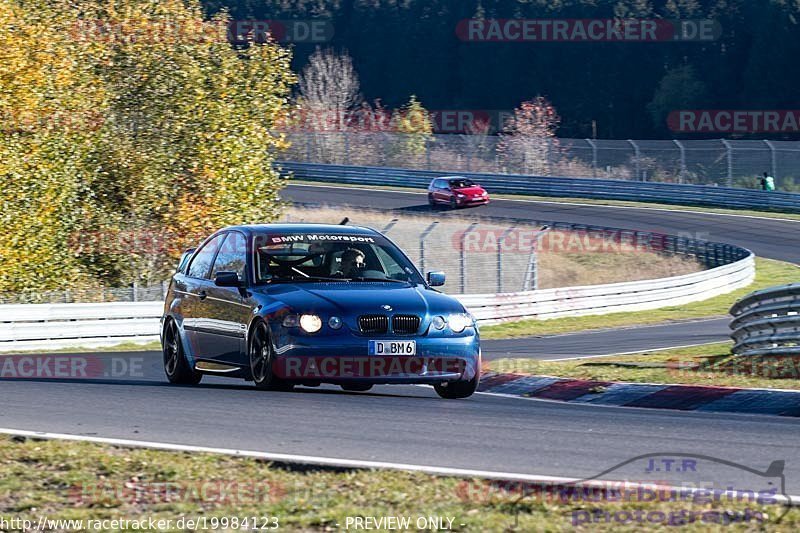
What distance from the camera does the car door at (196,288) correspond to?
12406 mm

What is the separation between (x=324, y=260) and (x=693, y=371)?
14.5 feet

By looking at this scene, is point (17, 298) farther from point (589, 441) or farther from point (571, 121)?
point (571, 121)

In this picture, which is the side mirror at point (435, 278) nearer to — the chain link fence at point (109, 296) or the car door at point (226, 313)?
the car door at point (226, 313)

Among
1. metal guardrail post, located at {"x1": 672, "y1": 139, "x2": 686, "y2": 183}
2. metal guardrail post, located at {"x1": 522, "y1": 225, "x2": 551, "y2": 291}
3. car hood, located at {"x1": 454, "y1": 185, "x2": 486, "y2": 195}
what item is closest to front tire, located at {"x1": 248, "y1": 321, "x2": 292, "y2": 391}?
metal guardrail post, located at {"x1": 522, "y1": 225, "x2": 551, "y2": 291}

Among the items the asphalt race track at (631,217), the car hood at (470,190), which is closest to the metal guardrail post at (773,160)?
the asphalt race track at (631,217)

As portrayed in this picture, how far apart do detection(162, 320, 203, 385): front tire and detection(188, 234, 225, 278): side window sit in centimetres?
56

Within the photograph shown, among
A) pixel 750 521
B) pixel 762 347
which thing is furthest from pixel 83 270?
pixel 750 521

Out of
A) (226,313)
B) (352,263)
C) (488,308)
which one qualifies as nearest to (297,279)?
(352,263)

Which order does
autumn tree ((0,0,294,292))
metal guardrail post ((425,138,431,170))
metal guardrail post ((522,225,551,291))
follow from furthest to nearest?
metal guardrail post ((425,138,431,170)) → metal guardrail post ((522,225,551,291)) → autumn tree ((0,0,294,292))

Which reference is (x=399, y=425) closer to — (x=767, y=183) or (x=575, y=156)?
(x=767, y=183)

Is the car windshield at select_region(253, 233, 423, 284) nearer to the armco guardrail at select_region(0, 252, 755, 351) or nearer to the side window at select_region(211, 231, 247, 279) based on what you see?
the side window at select_region(211, 231, 247, 279)

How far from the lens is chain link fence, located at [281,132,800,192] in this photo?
54.9 metres

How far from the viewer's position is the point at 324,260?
461 inches

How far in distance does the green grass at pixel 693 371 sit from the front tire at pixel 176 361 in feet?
10.9
